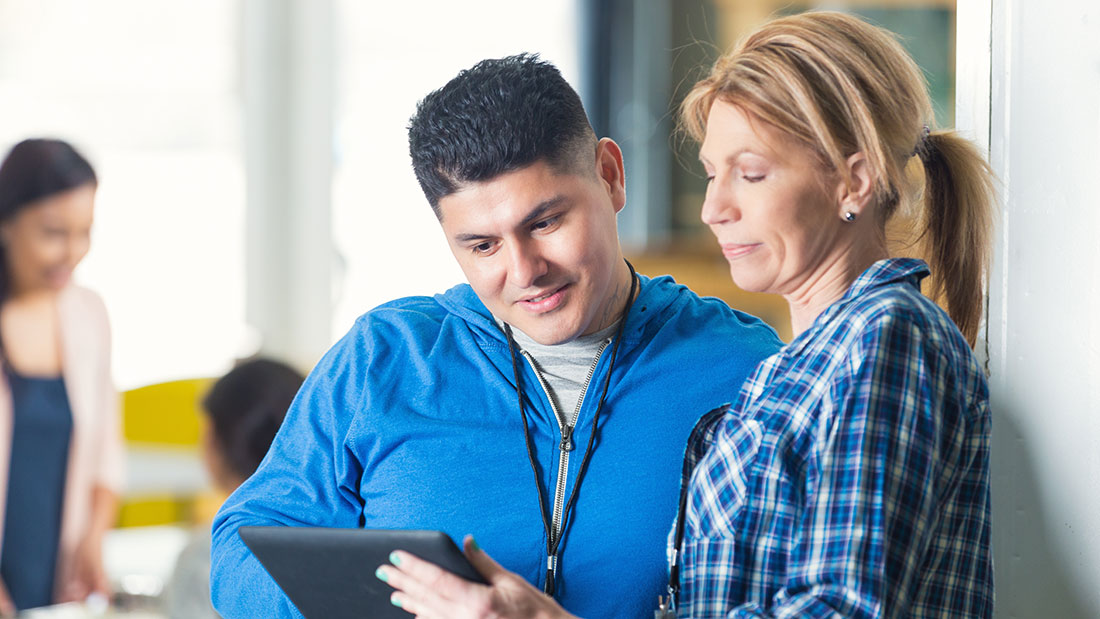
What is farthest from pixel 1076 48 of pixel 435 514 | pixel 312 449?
pixel 312 449

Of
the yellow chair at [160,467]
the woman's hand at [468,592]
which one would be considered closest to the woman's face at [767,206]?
the woman's hand at [468,592]

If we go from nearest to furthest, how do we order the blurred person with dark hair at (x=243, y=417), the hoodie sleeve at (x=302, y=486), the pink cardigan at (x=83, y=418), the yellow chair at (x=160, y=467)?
the hoodie sleeve at (x=302, y=486) → the blurred person with dark hair at (x=243, y=417) → the pink cardigan at (x=83, y=418) → the yellow chair at (x=160, y=467)

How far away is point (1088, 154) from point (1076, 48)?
12 cm

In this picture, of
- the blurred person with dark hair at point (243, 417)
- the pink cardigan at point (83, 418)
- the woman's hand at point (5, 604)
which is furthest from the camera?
the pink cardigan at point (83, 418)

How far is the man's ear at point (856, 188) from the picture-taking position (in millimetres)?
1133

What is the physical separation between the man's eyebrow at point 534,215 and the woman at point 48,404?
259 centimetres

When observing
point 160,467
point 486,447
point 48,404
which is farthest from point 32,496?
point 486,447

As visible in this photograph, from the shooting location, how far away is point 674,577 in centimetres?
114

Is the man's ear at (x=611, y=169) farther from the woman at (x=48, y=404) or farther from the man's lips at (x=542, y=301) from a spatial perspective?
the woman at (x=48, y=404)

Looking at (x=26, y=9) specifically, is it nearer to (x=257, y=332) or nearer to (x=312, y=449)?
(x=257, y=332)

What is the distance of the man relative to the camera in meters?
1.33

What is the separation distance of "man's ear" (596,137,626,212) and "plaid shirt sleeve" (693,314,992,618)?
20.1 inches

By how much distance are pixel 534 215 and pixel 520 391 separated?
22cm

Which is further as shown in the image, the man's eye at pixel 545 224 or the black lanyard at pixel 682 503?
the man's eye at pixel 545 224
